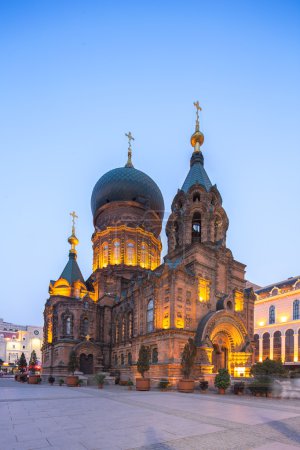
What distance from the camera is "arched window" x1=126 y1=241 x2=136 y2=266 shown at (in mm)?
54344

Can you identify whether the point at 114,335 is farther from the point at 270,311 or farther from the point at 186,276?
the point at 270,311

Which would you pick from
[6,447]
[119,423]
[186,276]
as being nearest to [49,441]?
[6,447]

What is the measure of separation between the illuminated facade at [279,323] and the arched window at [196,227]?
2376cm

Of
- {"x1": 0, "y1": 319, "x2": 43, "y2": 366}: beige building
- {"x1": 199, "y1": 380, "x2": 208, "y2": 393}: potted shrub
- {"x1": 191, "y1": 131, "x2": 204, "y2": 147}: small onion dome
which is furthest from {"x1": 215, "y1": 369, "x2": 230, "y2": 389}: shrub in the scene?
{"x1": 0, "y1": 319, "x2": 43, "y2": 366}: beige building

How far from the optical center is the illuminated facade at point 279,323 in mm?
55697

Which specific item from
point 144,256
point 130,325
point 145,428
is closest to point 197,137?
point 144,256

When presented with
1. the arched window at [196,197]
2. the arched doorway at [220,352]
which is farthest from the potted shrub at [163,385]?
the arched window at [196,197]

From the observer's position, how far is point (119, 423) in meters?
12.1

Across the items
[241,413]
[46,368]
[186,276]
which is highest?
[186,276]

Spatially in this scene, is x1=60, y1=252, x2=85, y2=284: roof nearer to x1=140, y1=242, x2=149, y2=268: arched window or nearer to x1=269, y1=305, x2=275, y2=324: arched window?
x1=140, y1=242, x2=149, y2=268: arched window

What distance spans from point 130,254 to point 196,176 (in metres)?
17.2

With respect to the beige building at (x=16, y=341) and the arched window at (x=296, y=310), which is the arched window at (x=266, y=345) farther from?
the beige building at (x=16, y=341)

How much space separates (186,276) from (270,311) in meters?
32.9

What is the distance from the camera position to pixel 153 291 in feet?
123
